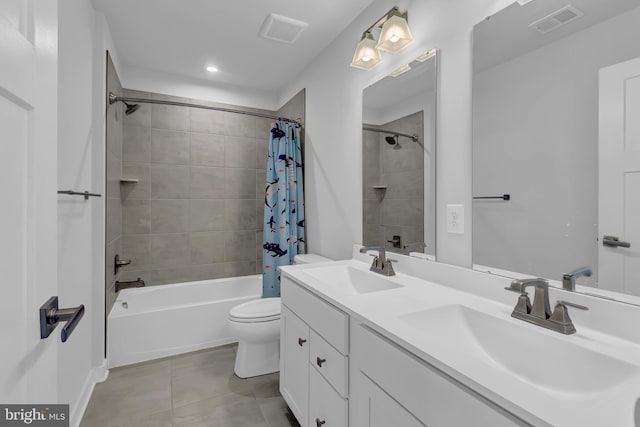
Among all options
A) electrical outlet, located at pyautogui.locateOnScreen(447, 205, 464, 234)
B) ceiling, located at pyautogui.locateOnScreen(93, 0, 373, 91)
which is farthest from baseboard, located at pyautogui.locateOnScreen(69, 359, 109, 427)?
ceiling, located at pyautogui.locateOnScreen(93, 0, 373, 91)

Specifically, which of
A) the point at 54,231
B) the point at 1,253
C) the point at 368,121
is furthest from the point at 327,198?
the point at 1,253

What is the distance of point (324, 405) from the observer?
1.25 metres

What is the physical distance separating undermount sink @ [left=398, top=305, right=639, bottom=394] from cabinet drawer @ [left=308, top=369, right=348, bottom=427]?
1.48 feet

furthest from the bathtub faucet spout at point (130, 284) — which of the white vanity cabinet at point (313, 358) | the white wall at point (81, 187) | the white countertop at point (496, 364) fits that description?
the white countertop at point (496, 364)

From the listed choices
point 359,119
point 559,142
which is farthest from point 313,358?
point 359,119

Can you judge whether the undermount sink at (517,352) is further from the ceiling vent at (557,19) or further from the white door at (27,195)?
the ceiling vent at (557,19)

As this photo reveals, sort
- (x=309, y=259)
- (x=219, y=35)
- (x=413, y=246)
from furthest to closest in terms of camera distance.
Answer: (x=309, y=259) < (x=219, y=35) < (x=413, y=246)

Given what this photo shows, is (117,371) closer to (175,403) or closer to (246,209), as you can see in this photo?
(175,403)

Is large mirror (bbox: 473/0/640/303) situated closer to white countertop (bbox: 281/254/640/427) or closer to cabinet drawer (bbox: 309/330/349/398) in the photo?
white countertop (bbox: 281/254/640/427)

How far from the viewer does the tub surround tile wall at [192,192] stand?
115 inches

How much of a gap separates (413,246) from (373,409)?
0.87m

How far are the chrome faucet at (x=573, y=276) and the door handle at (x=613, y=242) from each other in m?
0.09

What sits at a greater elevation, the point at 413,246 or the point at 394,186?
the point at 394,186

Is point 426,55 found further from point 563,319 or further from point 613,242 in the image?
point 563,319
